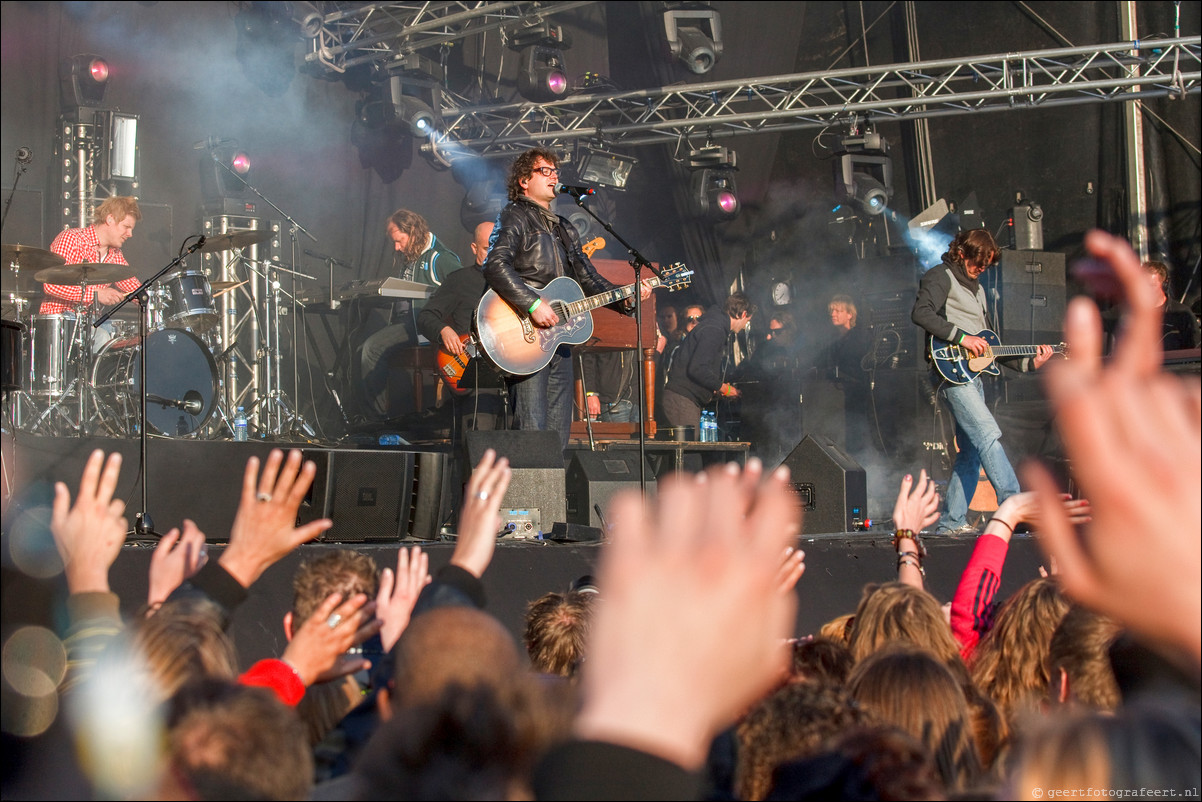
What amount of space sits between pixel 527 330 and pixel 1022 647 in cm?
370

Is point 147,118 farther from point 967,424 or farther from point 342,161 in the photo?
point 967,424

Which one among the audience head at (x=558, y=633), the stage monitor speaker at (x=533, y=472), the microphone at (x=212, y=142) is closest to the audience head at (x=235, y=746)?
the audience head at (x=558, y=633)

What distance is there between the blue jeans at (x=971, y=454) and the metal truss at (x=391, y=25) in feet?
16.6

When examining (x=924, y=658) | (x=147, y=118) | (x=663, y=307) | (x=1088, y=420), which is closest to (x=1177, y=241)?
(x=663, y=307)

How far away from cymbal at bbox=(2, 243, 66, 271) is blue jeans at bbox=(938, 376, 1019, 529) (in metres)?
5.51

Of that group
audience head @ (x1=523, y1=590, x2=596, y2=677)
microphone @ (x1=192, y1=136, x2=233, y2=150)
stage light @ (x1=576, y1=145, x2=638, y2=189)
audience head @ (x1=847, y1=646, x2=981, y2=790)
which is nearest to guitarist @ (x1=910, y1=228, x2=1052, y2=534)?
audience head @ (x1=523, y1=590, x2=596, y2=677)

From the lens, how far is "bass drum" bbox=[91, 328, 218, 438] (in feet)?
24.7

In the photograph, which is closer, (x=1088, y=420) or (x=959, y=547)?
(x=1088, y=420)

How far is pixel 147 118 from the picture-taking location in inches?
401

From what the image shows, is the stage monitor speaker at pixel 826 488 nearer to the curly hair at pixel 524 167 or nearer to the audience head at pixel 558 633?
the curly hair at pixel 524 167

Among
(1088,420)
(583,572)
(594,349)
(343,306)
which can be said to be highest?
(343,306)

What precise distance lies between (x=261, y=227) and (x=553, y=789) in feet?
33.3

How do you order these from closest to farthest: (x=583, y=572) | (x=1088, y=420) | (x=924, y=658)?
1. (x=1088, y=420)
2. (x=924, y=658)
3. (x=583, y=572)

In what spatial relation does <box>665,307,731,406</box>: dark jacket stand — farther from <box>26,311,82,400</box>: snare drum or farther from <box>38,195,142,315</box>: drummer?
<box>26,311,82,400</box>: snare drum
